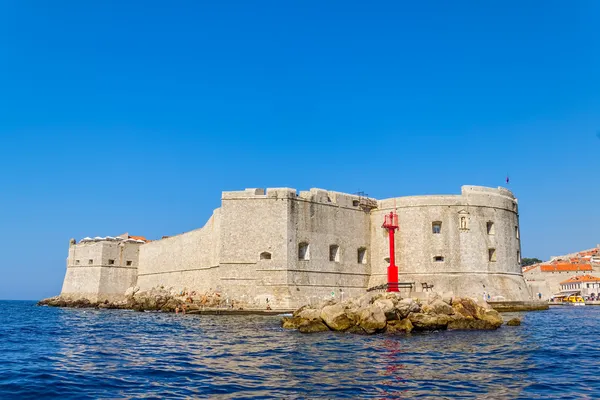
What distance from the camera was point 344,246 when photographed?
89.1ft

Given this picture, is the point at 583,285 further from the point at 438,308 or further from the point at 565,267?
the point at 438,308

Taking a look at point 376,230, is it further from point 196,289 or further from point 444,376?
point 444,376

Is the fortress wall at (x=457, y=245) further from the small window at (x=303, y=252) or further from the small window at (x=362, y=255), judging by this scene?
the small window at (x=303, y=252)

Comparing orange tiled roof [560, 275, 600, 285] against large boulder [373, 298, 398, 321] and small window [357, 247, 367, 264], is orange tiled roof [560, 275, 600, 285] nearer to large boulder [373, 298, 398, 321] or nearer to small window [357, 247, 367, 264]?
small window [357, 247, 367, 264]

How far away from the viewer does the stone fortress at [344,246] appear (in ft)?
80.4

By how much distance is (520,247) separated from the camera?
29703 mm

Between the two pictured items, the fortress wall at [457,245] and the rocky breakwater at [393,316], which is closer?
the rocky breakwater at [393,316]

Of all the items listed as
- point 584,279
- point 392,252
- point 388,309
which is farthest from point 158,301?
point 584,279

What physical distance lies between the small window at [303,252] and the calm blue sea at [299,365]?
9.94 metres

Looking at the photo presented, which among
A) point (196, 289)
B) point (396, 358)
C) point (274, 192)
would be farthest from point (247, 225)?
point (396, 358)

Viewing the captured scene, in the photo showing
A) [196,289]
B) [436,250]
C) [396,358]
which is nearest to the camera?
[396,358]

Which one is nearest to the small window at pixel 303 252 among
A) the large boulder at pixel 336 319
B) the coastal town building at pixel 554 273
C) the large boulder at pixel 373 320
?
the large boulder at pixel 336 319

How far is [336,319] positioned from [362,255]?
481 inches

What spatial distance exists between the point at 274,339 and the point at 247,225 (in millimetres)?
11404
